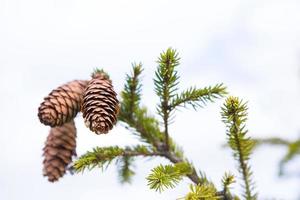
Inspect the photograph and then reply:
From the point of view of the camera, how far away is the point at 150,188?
5.08ft

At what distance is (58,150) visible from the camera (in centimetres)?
202

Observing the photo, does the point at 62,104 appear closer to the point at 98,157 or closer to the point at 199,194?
the point at 98,157

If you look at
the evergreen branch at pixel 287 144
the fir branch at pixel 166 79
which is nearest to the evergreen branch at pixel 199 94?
the fir branch at pixel 166 79

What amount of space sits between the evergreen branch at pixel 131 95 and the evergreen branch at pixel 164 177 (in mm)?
432

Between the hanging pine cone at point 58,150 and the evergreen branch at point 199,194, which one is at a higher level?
the hanging pine cone at point 58,150

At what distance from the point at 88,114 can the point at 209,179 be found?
499 mm

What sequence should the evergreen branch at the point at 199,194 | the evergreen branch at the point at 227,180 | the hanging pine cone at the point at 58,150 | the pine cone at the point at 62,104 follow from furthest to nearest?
the hanging pine cone at the point at 58,150, the pine cone at the point at 62,104, the evergreen branch at the point at 227,180, the evergreen branch at the point at 199,194

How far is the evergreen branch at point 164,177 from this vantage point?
5.13ft

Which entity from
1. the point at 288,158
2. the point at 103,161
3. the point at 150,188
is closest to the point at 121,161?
the point at 103,161

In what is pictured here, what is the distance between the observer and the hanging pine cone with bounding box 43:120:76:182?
1960mm

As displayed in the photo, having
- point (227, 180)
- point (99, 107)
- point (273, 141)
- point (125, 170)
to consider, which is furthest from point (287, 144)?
point (99, 107)

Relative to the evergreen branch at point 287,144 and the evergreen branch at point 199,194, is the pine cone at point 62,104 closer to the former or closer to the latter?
the evergreen branch at point 199,194

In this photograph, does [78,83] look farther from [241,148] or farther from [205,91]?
[241,148]

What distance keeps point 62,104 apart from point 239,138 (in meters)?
0.61
